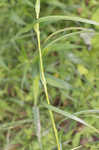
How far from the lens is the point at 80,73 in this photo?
77.2 inches

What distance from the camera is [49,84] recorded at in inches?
69.9

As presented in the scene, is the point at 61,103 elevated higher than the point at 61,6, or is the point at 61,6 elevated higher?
the point at 61,6

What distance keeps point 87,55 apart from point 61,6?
1.61ft

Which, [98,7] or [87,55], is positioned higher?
[98,7]

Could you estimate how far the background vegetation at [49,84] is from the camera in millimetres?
1859

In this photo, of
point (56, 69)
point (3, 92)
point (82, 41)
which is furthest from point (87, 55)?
point (3, 92)

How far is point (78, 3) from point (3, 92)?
109 centimetres

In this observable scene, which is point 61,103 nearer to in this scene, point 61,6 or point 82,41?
point 82,41

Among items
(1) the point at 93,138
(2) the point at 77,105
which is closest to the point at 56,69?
(2) the point at 77,105

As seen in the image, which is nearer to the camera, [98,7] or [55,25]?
[98,7]

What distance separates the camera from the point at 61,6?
2.00m

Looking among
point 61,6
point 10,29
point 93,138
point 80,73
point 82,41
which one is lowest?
point 93,138

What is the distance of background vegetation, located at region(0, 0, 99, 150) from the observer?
186cm

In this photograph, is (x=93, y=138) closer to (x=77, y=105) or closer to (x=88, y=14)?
(x=77, y=105)
